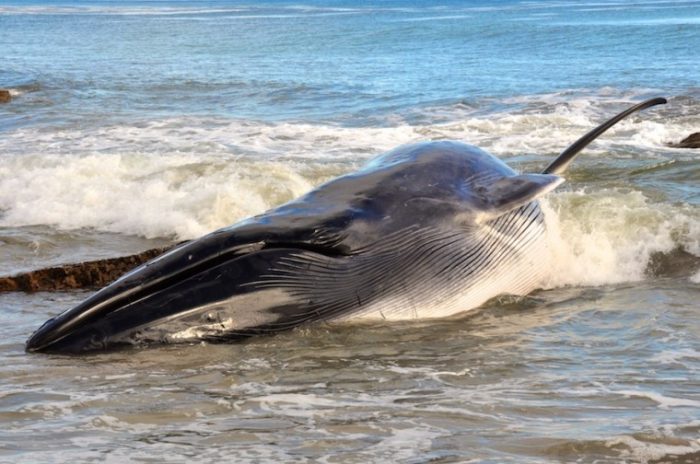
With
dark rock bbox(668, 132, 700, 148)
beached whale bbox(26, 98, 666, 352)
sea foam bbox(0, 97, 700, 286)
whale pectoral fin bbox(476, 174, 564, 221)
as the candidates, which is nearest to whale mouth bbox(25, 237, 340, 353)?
beached whale bbox(26, 98, 666, 352)

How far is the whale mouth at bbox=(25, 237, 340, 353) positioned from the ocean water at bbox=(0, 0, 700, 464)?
144mm

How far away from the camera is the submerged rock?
30.2 ft

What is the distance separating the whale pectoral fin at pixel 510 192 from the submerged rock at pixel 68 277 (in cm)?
318

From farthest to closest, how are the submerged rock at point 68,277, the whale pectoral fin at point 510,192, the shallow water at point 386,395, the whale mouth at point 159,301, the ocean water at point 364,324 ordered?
the submerged rock at point 68,277 < the whale pectoral fin at point 510,192 < the whale mouth at point 159,301 < the ocean water at point 364,324 < the shallow water at point 386,395

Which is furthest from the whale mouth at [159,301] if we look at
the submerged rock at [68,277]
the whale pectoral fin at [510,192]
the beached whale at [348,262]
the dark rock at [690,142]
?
the dark rock at [690,142]

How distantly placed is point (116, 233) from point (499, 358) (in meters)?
7.11

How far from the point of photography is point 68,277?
9.29 meters

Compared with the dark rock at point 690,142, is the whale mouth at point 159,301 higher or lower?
higher

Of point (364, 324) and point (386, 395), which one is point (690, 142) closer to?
point (364, 324)

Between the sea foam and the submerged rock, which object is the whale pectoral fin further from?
the submerged rock

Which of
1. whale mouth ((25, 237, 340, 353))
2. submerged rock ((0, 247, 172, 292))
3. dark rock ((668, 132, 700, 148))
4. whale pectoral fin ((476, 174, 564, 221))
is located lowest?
dark rock ((668, 132, 700, 148))

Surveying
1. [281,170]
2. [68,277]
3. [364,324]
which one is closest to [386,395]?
[364,324]

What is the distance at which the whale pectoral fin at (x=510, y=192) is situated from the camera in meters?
8.08

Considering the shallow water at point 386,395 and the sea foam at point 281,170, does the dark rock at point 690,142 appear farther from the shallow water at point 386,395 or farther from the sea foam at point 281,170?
the shallow water at point 386,395
